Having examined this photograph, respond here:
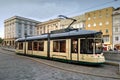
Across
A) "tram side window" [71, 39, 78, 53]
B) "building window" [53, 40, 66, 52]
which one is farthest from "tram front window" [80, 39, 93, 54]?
"building window" [53, 40, 66, 52]

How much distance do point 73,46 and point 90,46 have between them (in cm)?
182

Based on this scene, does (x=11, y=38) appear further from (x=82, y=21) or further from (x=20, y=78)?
(x=20, y=78)

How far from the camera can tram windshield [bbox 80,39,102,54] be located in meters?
11.8

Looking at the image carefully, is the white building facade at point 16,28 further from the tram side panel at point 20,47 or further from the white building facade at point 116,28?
the tram side panel at point 20,47

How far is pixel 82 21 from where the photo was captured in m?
55.9

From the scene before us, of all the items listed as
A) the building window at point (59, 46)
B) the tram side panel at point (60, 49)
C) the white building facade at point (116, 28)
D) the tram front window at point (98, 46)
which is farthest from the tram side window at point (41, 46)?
the white building facade at point (116, 28)

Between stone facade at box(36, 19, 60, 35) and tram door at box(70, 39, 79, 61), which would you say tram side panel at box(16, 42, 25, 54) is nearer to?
tram door at box(70, 39, 79, 61)

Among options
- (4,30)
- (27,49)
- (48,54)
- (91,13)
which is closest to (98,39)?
(48,54)

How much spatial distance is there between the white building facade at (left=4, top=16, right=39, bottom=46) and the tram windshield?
69.6 m

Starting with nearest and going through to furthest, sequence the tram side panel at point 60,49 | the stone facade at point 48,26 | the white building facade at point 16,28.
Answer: the tram side panel at point 60,49, the stone facade at point 48,26, the white building facade at point 16,28

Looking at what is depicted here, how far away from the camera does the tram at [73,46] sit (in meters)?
11.9

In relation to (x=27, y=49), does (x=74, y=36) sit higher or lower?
higher

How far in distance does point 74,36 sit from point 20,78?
22.8 feet

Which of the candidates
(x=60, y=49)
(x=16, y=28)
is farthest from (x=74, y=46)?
(x=16, y=28)
